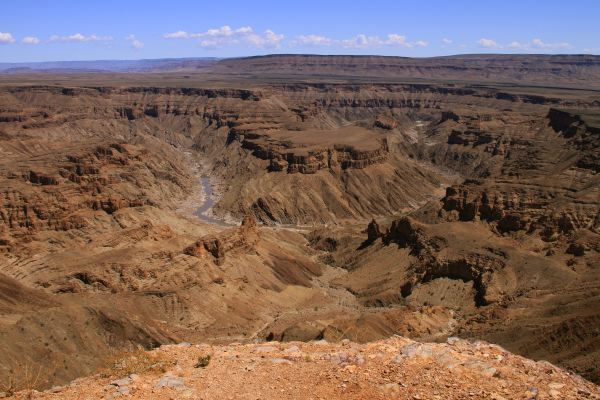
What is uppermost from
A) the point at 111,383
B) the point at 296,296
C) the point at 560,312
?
the point at 111,383

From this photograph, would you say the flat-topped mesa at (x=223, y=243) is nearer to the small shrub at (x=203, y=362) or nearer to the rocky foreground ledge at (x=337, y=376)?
the rocky foreground ledge at (x=337, y=376)

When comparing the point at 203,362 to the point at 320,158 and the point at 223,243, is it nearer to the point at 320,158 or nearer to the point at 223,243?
the point at 223,243

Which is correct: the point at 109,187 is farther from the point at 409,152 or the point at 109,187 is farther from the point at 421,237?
the point at 409,152

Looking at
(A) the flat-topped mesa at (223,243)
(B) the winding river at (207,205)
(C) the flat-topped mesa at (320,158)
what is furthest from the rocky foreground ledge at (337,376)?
(C) the flat-topped mesa at (320,158)

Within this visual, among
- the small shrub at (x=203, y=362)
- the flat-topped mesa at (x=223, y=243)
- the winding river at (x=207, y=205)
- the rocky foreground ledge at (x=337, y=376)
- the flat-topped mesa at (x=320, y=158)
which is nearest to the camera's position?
the rocky foreground ledge at (x=337, y=376)

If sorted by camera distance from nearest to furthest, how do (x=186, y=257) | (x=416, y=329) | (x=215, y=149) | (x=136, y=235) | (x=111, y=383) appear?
1. (x=111, y=383)
2. (x=416, y=329)
3. (x=186, y=257)
4. (x=136, y=235)
5. (x=215, y=149)

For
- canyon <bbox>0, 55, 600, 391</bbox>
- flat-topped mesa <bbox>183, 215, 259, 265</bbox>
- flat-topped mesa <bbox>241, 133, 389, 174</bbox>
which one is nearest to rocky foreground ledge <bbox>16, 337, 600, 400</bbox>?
canyon <bbox>0, 55, 600, 391</bbox>

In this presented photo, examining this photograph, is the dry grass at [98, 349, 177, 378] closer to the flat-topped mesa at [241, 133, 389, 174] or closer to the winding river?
the winding river

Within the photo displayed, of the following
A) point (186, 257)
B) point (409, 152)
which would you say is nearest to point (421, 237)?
point (186, 257)
